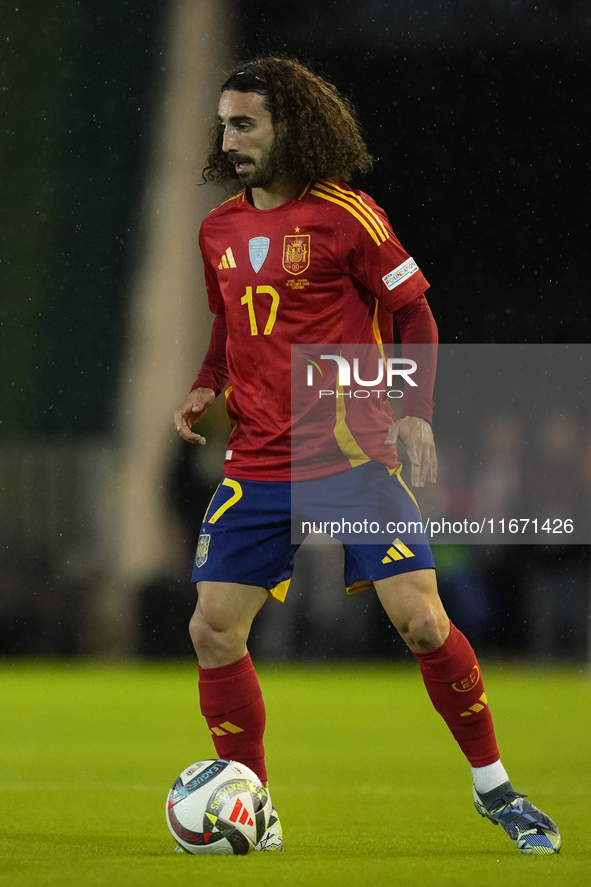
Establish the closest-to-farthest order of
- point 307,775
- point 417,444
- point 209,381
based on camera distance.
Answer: point 417,444 < point 209,381 < point 307,775

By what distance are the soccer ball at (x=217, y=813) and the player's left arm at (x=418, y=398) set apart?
83 cm

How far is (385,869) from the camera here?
2863 millimetres

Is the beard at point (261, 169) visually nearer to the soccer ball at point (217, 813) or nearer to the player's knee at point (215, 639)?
the player's knee at point (215, 639)

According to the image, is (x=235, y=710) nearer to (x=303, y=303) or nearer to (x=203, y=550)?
(x=203, y=550)

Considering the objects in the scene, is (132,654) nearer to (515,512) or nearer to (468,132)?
(515,512)

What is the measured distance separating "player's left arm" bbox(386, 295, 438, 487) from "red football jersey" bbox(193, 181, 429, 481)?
0.16 ft

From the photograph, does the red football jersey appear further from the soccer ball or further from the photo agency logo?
the soccer ball

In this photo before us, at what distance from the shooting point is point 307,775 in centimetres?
480

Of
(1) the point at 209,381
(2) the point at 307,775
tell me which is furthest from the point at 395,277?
(2) the point at 307,775

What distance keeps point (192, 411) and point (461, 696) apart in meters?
1.02

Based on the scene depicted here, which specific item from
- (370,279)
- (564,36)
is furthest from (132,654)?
(370,279)

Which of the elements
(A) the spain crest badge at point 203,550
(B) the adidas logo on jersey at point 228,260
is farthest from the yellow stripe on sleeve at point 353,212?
(A) the spain crest badge at point 203,550

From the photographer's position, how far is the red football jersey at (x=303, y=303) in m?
3.34

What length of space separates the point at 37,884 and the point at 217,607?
0.83 meters
